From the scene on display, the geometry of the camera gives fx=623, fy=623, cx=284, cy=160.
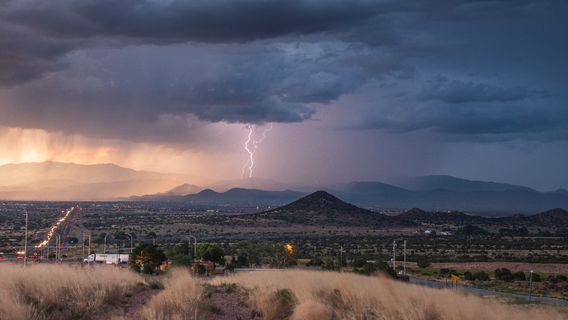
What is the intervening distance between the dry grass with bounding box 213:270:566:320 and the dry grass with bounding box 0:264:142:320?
4.72 metres

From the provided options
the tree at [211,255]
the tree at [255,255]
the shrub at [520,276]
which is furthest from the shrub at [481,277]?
the tree at [211,255]

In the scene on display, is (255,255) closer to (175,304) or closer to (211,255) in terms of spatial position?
(211,255)

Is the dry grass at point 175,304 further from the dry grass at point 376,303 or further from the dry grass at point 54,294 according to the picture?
the dry grass at point 376,303

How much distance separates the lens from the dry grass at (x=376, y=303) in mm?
15328

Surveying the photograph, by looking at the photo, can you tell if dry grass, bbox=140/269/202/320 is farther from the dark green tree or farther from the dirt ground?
the dirt ground

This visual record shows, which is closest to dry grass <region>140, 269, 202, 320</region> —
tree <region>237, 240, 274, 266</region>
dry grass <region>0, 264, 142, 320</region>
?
dry grass <region>0, 264, 142, 320</region>

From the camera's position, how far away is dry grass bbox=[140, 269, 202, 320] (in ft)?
48.5

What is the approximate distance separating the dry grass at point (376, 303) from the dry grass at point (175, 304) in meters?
2.10

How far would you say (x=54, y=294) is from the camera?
57.0 ft

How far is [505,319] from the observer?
14891 millimetres

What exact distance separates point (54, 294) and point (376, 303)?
8972 mm

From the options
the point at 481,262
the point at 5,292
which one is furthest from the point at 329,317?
the point at 481,262

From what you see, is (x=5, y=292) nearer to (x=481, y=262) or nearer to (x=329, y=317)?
(x=329, y=317)

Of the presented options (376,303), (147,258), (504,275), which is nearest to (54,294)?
(376,303)
